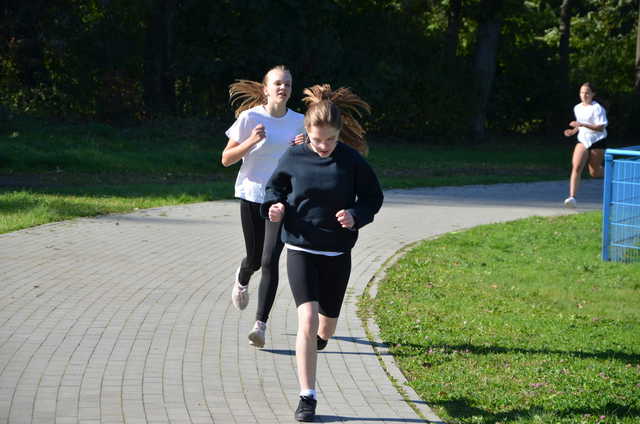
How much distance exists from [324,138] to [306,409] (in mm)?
1495

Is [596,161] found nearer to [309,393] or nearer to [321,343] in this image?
[321,343]

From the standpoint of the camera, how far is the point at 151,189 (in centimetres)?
1591

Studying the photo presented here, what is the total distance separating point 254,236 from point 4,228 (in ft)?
17.9

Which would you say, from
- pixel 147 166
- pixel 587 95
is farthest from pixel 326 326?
pixel 147 166

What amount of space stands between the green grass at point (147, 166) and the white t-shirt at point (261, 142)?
17.9 feet

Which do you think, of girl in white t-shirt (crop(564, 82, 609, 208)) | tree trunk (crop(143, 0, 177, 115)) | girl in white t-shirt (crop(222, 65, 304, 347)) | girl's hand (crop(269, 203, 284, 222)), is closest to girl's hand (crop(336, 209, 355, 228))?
girl's hand (crop(269, 203, 284, 222))

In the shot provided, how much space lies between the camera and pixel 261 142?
6.56 meters

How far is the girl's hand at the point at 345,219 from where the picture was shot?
16.7ft

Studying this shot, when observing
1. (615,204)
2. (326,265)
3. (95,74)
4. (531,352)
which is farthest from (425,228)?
(95,74)

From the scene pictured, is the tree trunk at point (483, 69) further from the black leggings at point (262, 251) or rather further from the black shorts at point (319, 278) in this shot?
the black shorts at point (319, 278)

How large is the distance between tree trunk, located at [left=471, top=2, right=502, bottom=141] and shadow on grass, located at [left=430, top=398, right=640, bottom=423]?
2596 cm

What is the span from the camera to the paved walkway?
17.1 feet

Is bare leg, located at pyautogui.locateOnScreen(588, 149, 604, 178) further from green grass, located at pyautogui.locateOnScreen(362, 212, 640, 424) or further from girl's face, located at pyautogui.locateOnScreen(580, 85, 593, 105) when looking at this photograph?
green grass, located at pyautogui.locateOnScreen(362, 212, 640, 424)

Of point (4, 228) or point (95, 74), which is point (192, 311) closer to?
point (4, 228)
